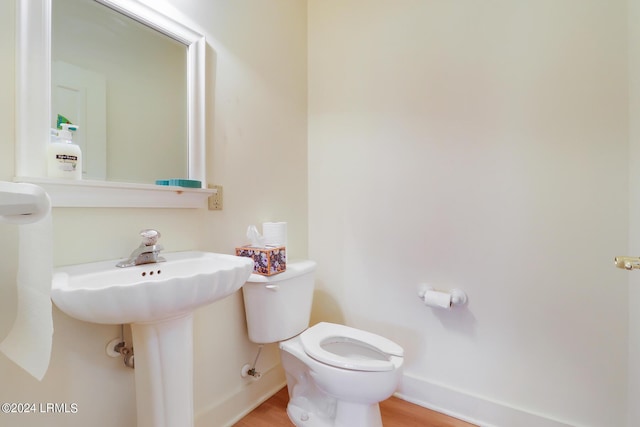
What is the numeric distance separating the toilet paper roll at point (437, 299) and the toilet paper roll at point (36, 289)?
4.56 feet

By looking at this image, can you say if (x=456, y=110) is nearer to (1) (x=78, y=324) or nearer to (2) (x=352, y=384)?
(2) (x=352, y=384)

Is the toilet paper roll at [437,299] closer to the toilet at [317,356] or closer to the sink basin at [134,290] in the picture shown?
the toilet at [317,356]

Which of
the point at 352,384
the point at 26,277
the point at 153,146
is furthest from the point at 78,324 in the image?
the point at 352,384

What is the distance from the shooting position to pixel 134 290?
27.6 inches

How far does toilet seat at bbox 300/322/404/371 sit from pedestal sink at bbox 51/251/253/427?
510 millimetres

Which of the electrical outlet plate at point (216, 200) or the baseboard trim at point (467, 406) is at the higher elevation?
the electrical outlet plate at point (216, 200)

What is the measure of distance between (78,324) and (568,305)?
6.05ft

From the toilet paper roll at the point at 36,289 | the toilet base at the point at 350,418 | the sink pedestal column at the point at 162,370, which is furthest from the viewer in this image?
the toilet base at the point at 350,418

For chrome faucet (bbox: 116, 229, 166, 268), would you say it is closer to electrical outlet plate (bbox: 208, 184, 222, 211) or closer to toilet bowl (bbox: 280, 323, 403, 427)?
electrical outlet plate (bbox: 208, 184, 222, 211)

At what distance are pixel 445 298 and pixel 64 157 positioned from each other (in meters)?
1.57

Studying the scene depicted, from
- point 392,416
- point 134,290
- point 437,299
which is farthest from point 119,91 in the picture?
point 392,416

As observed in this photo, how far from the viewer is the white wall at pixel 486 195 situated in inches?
47.6

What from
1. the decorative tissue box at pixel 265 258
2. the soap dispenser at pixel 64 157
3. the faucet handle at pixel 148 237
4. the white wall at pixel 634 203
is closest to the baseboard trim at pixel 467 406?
the white wall at pixel 634 203

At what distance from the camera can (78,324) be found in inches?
36.3
